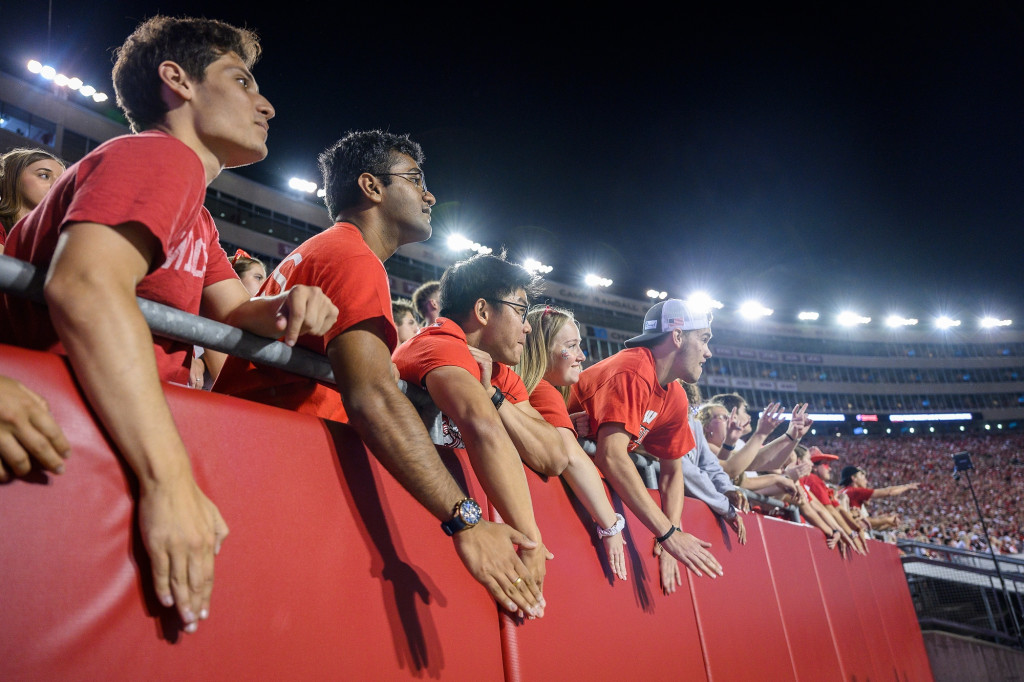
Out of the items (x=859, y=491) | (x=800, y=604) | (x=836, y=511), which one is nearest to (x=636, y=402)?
(x=800, y=604)

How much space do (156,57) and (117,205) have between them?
2.58 ft

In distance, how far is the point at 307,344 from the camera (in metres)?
1.72

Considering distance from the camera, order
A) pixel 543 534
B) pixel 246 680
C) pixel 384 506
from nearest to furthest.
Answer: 1. pixel 246 680
2. pixel 384 506
3. pixel 543 534

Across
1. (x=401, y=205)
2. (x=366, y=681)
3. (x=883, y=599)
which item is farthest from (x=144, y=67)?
(x=883, y=599)

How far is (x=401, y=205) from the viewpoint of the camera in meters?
2.19

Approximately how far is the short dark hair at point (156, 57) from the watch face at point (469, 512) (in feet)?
4.24

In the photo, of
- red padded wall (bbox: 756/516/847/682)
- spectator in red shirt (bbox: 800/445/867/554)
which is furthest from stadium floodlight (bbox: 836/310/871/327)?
red padded wall (bbox: 756/516/847/682)

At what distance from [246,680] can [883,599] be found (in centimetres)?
803

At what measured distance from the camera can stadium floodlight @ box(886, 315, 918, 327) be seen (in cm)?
4706

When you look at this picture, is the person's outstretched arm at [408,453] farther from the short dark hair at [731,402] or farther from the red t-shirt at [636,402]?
the short dark hair at [731,402]

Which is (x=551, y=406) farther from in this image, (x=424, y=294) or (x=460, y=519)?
(x=424, y=294)

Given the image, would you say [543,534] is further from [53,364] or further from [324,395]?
[53,364]

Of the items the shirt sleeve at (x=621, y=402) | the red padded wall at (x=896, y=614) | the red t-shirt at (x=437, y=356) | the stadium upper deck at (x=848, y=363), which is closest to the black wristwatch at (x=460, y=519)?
the red t-shirt at (x=437, y=356)

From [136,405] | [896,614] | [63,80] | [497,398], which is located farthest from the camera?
[63,80]
